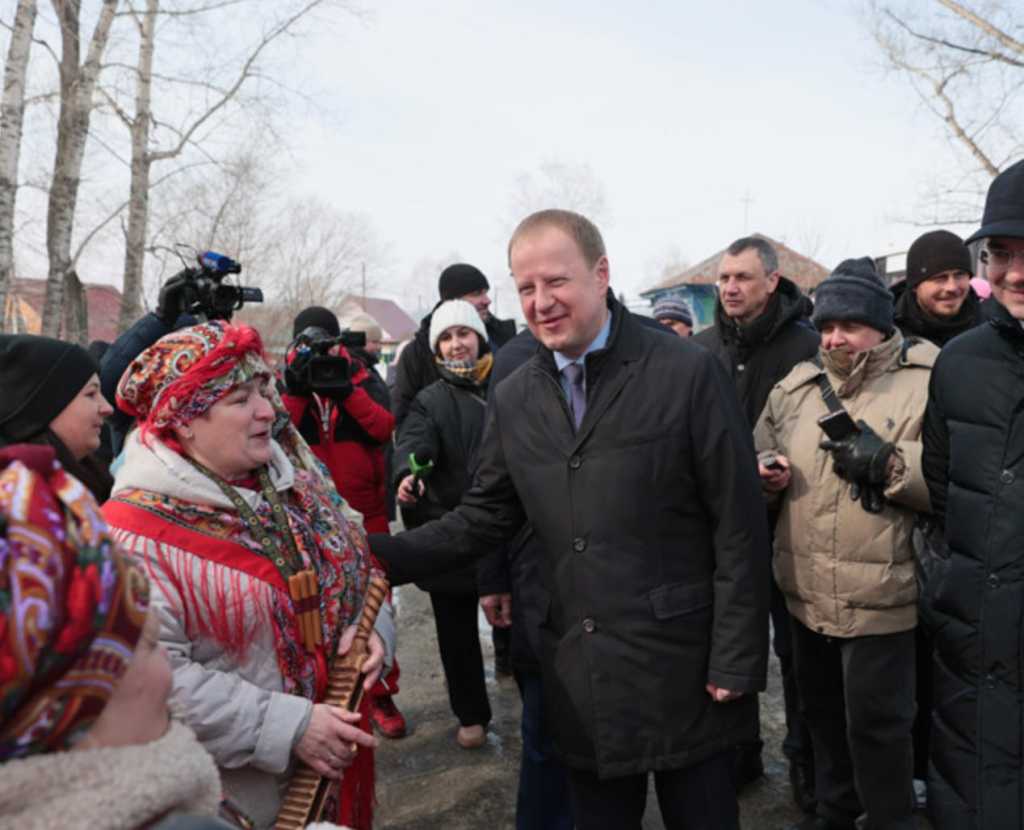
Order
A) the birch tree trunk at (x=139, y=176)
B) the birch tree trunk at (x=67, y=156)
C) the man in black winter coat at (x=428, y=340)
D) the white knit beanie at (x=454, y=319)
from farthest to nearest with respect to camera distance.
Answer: the birch tree trunk at (x=139, y=176) → the birch tree trunk at (x=67, y=156) → the man in black winter coat at (x=428, y=340) → the white knit beanie at (x=454, y=319)

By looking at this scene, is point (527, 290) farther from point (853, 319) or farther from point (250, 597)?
point (853, 319)

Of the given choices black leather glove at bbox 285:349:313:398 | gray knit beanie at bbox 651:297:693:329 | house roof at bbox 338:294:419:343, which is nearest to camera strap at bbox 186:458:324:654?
black leather glove at bbox 285:349:313:398

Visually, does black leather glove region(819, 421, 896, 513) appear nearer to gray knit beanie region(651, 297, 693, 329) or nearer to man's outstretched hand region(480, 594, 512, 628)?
man's outstretched hand region(480, 594, 512, 628)

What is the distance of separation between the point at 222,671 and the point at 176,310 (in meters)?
1.72

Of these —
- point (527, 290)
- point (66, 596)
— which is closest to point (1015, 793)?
point (527, 290)

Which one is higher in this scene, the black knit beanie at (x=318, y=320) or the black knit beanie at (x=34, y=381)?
the black knit beanie at (x=318, y=320)

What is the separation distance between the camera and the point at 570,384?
7.53 ft

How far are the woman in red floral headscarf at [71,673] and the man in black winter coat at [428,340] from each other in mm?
3742

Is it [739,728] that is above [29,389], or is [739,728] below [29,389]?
below

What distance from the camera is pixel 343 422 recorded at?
4.18m

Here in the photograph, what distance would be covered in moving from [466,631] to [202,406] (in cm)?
230

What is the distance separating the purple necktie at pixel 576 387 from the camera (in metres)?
2.27

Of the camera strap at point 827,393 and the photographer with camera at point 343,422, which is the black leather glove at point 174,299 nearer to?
the photographer with camera at point 343,422

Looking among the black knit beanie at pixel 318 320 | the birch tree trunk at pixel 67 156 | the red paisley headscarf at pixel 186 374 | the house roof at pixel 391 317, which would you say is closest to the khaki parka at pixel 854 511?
the red paisley headscarf at pixel 186 374
